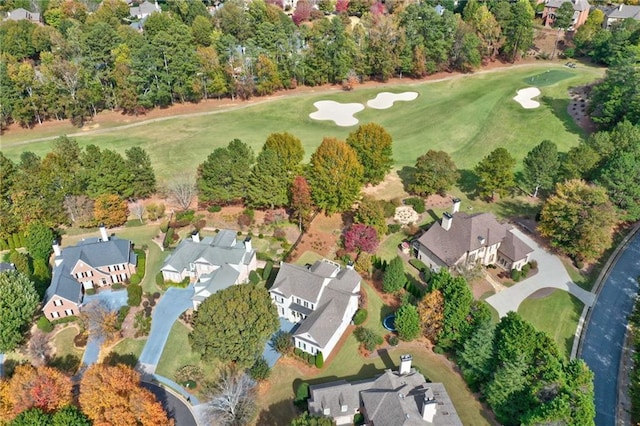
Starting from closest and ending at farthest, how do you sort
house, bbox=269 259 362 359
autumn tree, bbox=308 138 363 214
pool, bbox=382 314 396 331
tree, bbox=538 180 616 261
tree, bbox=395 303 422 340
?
house, bbox=269 259 362 359 < tree, bbox=395 303 422 340 < pool, bbox=382 314 396 331 < tree, bbox=538 180 616 261 < autumn tree, bbox=308 138 363 214

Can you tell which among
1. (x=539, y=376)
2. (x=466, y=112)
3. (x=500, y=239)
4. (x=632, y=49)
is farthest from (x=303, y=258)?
(x=632, y=49)

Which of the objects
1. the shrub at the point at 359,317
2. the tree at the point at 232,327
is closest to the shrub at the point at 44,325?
the tree at the point at 232,327

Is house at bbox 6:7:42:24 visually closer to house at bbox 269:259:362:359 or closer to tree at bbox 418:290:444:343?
house at bbox 269:259:362:359

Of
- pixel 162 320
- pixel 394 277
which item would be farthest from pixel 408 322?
pixel 162 320

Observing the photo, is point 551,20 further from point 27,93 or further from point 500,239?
point 27,93

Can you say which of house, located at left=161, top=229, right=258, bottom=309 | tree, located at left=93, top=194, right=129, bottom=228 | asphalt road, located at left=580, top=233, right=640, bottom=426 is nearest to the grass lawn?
asphalt road, located at left=580, top=233, right=640, bottom=426

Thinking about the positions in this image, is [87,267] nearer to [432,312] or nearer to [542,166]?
[432,312]

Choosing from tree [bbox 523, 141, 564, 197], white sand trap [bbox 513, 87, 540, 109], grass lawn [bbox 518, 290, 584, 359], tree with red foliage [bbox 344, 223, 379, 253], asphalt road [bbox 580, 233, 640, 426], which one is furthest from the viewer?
white sand trap [bbox 513, 87, 540, 109]
